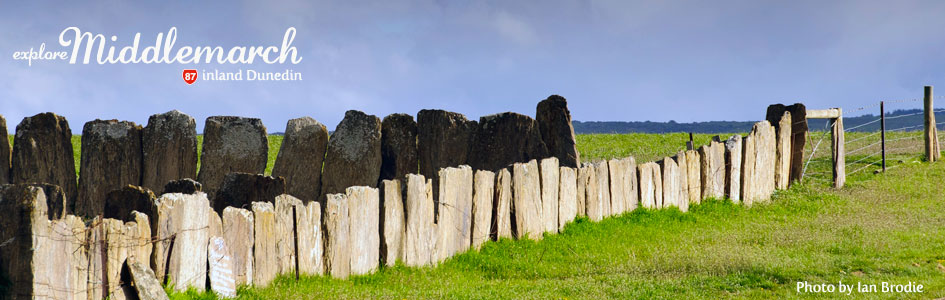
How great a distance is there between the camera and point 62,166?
13.2m

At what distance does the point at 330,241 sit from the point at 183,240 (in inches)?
65.8

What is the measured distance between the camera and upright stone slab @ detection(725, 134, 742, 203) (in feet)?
49.7

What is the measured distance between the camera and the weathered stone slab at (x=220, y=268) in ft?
23.9

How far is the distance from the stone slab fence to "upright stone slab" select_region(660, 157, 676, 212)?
0.11 feet

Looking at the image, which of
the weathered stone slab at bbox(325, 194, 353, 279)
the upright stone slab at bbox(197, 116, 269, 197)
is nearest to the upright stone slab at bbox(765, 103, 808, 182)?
the upright stone slab at bbox(197, 116, 269, 197)

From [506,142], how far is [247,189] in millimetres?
4239

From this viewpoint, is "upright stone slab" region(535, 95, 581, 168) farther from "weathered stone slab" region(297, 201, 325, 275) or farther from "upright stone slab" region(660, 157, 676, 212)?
"weathered stone slab" region(297, 201, 325, 275)

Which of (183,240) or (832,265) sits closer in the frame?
(183,240)

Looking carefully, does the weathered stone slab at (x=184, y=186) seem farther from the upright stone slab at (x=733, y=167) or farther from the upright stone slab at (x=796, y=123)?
the upright stone slab at (x=796, y=123)

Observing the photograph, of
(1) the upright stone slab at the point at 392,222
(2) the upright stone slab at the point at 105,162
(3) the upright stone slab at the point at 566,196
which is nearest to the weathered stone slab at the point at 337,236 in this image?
(1) the upright stone slab at the point at 392,222

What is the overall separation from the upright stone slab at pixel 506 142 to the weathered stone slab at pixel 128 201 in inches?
216

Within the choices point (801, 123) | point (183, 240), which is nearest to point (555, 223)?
point (183, 240)

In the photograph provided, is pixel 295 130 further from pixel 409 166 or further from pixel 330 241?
pixel 330 241

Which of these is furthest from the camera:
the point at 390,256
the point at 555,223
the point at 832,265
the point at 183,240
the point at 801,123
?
the point at 801,123
